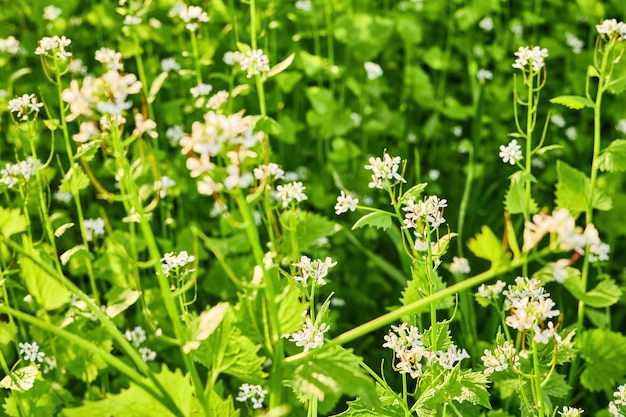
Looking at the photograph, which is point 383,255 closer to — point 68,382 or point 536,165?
point 536,165

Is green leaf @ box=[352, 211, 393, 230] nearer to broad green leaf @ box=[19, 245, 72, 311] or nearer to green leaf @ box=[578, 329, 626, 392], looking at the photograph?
broad green leaf @ box=[19, 245, 72, 311]

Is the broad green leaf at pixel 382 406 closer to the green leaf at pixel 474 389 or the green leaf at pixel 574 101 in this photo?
the green leaf at pixel 474 389

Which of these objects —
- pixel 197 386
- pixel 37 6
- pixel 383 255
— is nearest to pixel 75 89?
pixel 197 386

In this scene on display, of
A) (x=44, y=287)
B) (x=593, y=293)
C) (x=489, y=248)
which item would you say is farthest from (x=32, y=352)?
(x=593, y=293)

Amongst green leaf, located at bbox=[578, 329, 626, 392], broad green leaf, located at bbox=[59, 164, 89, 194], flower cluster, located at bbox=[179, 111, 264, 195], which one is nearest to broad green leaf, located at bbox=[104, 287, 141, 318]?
broad green leaf, located at bbox=[59, 164, 89, 194]

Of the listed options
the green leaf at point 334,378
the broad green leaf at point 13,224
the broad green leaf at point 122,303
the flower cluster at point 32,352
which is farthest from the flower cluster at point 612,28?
the flower cluster at point 32,352

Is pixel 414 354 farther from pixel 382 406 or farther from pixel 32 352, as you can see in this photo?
pixel 32 352
